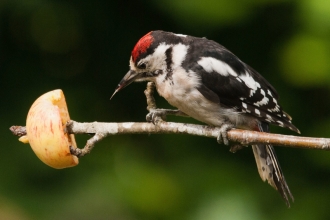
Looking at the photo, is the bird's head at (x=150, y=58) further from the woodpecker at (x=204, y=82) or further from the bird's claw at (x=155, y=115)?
the bird's claw at (x=155, y=115)

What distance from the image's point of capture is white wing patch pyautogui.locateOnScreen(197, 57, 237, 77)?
2146 mm

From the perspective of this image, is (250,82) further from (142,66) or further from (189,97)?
(142,66)

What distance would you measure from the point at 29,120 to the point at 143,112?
49.4 inches

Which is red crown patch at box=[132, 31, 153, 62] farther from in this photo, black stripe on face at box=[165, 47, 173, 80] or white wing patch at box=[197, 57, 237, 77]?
white wing patch at box=[197, 57, 237, 77]

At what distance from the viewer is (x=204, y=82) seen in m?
2.13

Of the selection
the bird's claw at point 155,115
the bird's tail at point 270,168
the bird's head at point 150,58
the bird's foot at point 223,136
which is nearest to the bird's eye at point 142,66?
the bird's head at point 150,58

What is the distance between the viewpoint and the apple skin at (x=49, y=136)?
1.70m

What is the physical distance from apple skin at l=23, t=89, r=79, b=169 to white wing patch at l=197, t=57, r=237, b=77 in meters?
Result: 0.62

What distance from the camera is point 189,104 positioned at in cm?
212

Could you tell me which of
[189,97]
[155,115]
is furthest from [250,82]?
[155,115]

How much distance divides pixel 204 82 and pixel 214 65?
80 mm

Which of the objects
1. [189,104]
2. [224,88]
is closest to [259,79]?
[224,88]

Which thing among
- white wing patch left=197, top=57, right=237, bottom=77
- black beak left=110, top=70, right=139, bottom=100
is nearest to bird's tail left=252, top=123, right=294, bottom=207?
white wing patch left=197, top=57, right=237, bottom=77

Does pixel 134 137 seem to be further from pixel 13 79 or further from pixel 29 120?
pixel 29 120
